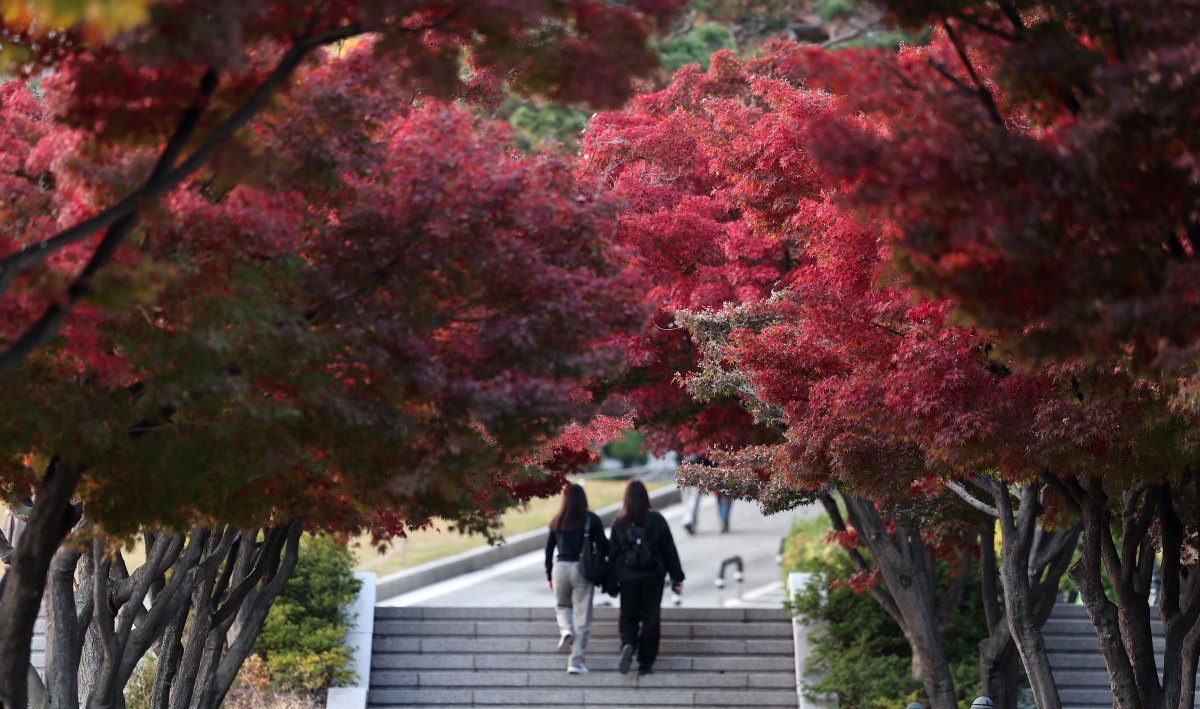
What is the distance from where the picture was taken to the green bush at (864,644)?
46.7 ft

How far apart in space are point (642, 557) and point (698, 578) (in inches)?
272

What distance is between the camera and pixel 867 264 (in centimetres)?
940

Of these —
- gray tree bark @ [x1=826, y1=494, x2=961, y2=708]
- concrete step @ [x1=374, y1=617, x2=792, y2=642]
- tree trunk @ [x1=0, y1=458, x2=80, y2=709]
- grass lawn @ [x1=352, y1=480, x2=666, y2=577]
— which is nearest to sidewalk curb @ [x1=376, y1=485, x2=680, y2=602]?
grass lawn @ [x1=352, y1=480, x2=666, y2=577]

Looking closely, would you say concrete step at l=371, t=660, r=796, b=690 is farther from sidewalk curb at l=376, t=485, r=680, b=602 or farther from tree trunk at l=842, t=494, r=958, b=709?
sidewalk curb at l=376, t=485, r=680, b=602

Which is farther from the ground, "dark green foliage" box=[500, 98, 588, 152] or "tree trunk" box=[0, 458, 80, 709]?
"dark green foliage" box=[500, 98, 588, 152]

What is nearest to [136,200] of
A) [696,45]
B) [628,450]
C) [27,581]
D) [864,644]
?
[27,581]

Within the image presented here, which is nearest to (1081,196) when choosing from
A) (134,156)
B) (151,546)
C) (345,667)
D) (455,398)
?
(455,398)

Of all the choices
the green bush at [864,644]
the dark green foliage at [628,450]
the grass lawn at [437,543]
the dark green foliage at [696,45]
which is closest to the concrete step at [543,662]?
the green bush at [864,644]

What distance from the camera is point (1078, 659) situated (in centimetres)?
1567

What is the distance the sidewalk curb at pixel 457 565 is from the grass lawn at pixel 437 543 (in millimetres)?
415

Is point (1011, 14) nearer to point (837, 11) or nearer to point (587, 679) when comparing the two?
point (587, 679)

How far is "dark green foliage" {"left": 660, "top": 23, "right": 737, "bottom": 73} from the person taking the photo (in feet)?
80.0

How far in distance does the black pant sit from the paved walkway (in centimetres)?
240

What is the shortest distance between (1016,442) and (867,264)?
5.49 ft
